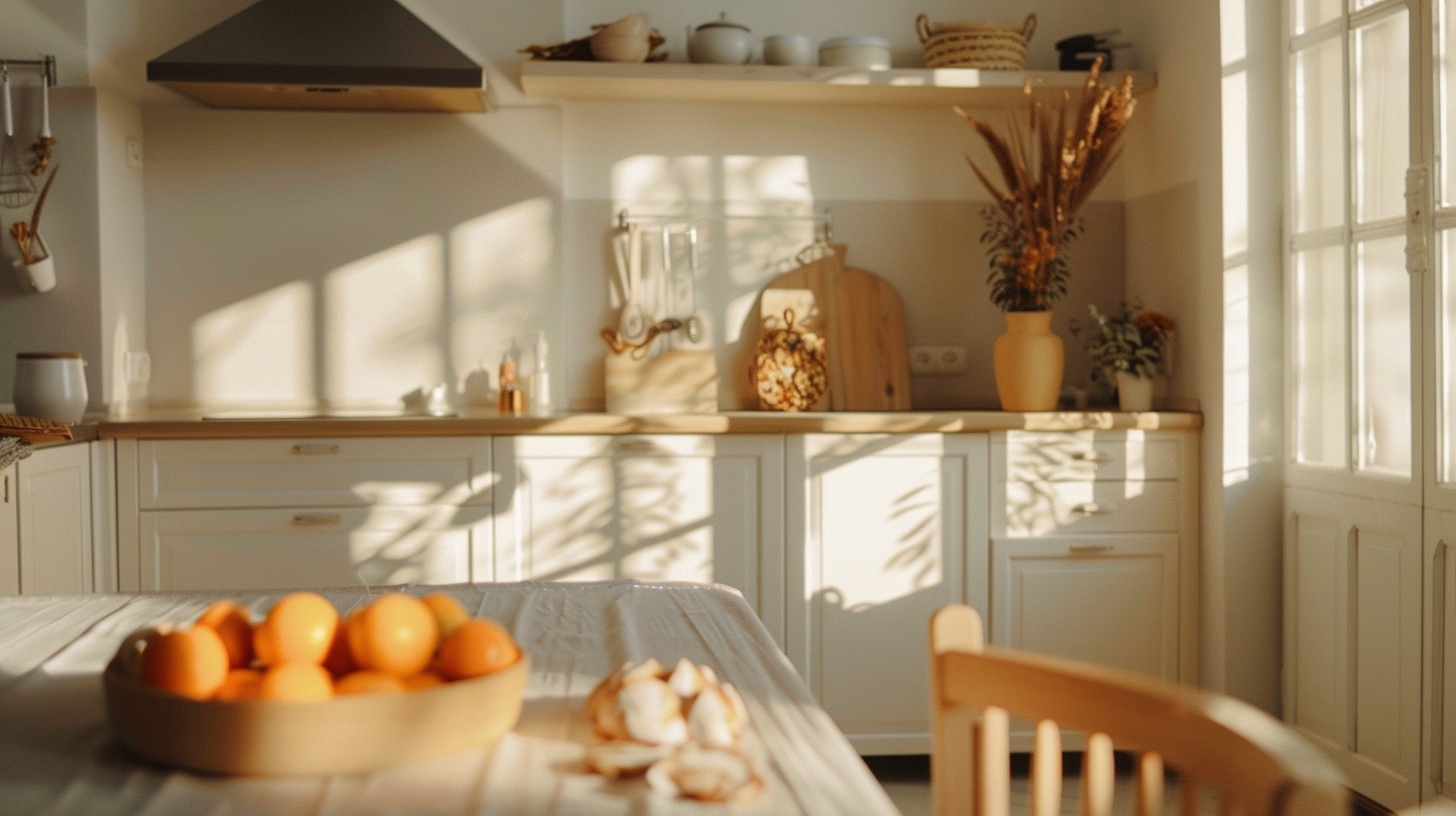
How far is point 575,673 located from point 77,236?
2820mm

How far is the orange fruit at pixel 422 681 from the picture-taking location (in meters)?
0.78

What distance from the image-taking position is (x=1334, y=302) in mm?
2789

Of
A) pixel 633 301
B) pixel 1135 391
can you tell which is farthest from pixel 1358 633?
pixel 633 301

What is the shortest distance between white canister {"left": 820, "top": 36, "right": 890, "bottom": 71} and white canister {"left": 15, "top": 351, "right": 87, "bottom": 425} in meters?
2.15

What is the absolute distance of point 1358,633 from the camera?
2682 millimetres

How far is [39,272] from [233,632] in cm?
283

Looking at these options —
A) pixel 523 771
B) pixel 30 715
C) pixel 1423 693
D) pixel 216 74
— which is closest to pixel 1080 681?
pixel 523 771

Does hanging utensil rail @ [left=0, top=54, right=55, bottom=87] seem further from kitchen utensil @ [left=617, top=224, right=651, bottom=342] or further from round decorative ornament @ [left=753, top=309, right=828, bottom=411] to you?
round decorative ornament @ [left=753, top=309, right=828, bottom=411]

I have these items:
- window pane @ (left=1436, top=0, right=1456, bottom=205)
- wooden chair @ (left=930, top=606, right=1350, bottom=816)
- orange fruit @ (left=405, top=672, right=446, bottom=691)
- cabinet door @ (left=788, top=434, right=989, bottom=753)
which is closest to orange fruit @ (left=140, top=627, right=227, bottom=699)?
orange fruit @ (left=405, top=672, right=446, bottom=691)

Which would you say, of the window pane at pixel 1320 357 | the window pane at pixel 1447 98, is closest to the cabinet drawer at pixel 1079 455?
the window pane at pixel 1320 357

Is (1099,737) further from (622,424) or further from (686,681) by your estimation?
(622,424)

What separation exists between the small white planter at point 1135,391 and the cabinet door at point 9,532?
8.73 feet

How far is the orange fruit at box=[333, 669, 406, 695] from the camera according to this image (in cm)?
75

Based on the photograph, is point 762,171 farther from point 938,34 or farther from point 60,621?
point 60,621
